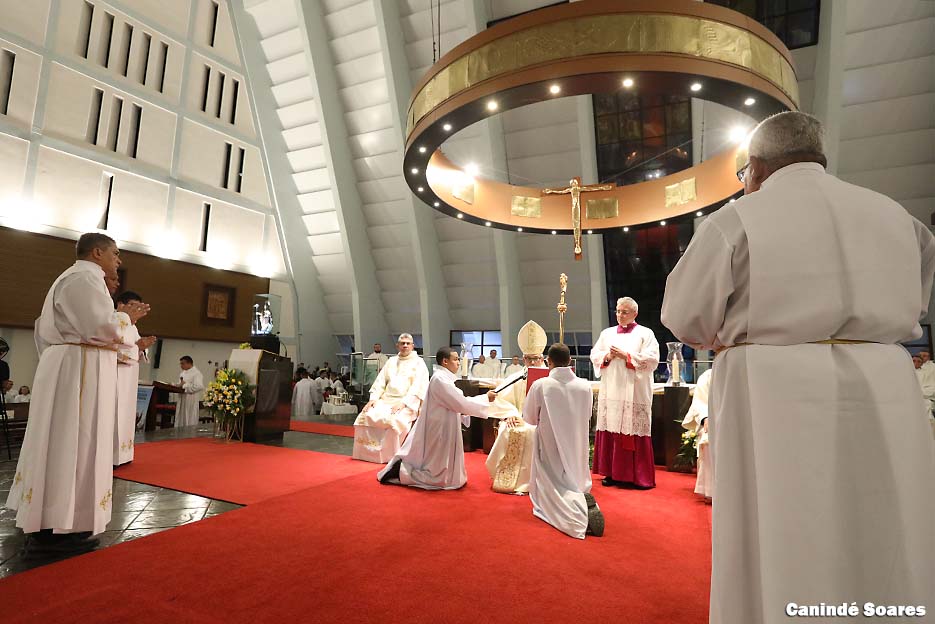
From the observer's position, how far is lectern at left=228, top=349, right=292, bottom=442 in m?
7.12

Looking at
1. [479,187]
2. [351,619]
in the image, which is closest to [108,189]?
[479,187]

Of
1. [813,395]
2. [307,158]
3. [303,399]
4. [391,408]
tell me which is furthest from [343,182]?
[813,395]

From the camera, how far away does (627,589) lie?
2547 mm

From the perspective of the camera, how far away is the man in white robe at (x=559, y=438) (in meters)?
3.79

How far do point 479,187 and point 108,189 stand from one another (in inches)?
390

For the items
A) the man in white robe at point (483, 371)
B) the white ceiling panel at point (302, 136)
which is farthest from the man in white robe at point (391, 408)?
the white ceiling panel at point (302, 136)

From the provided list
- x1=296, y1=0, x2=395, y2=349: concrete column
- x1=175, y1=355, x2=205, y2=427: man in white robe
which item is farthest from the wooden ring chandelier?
x1=296, y1=0, x2=395, y2=349: concrete column

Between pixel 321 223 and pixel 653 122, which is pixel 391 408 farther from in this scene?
pixel 321 223

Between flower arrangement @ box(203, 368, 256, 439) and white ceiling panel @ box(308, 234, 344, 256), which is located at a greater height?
white ceiling panel @ box(308, 234, 344, 256)

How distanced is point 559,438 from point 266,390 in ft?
16.5

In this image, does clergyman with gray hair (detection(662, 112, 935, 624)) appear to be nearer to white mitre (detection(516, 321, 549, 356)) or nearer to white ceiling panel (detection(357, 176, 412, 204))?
white mitre (detection(516, 321, 549, 356))

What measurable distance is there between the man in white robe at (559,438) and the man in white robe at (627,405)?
118cm

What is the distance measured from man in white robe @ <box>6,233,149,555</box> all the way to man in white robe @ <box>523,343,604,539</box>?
2896 millimetres

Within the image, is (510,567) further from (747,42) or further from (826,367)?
Result: (747,42)
